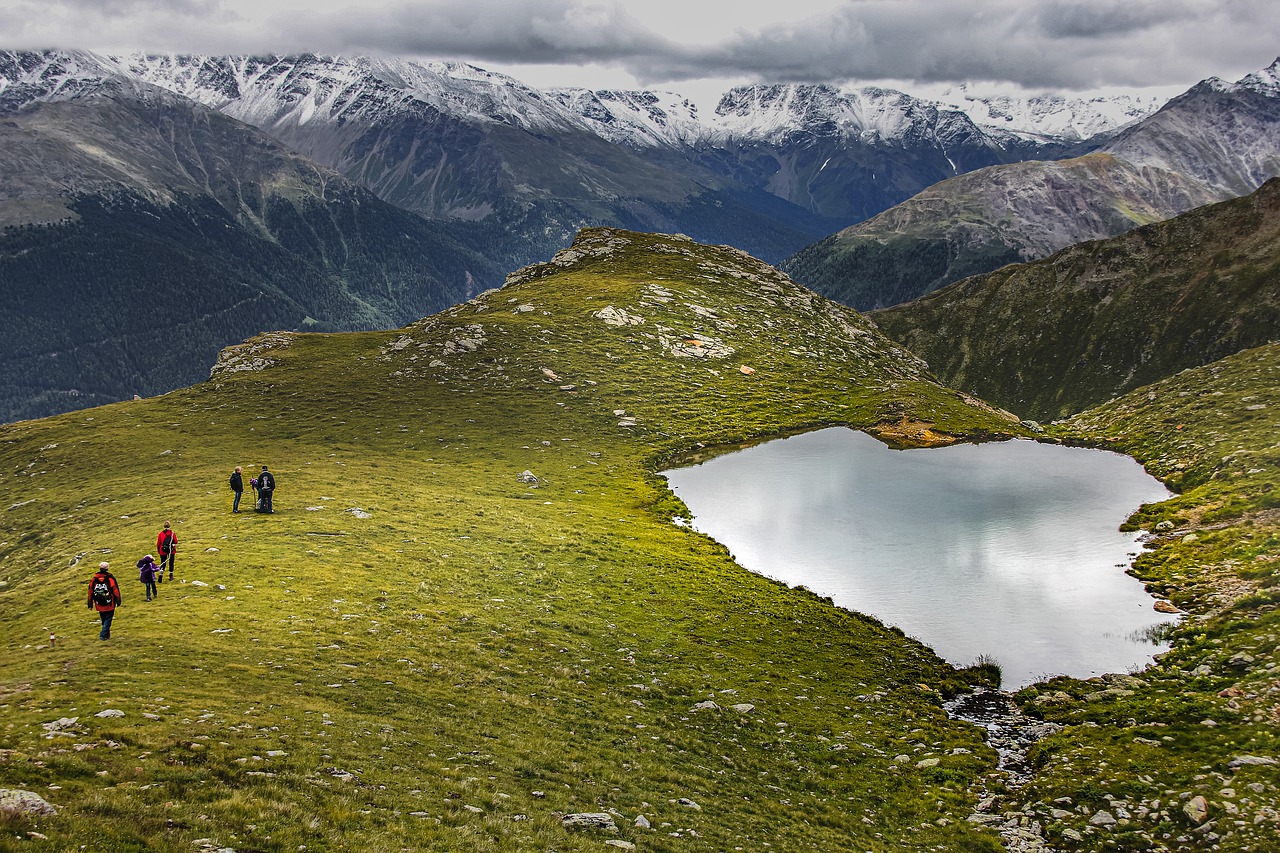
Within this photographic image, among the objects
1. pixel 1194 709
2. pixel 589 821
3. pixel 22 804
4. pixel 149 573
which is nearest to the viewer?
pixel 22 804

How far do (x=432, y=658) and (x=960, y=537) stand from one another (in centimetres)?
3931

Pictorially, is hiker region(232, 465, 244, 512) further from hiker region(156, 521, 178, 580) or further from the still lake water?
the still lake water

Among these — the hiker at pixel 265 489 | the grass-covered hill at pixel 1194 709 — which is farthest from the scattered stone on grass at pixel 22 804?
the hiker at pixel 265 489

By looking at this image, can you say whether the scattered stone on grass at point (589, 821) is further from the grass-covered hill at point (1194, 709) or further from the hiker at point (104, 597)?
the hiker at point (104, 597)

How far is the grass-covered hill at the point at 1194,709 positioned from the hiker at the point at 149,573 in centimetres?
3796

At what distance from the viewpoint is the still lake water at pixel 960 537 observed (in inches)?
1698

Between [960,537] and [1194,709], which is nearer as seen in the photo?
[1194,709]

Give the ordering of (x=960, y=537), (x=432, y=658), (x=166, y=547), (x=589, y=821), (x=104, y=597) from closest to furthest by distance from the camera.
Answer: (x=589, y=821), (x=104, y=597), (x=432, y=658), (x=166, y=547), (x=960, y=537)

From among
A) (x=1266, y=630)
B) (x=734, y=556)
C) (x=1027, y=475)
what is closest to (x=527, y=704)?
(x=734, y=556)

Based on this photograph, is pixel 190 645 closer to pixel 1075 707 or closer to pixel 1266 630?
pixel 1075 707

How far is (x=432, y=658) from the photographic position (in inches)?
1341

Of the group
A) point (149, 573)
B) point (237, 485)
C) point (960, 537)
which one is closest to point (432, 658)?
point (149, 573)

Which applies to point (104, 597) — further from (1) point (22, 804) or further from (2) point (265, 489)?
(2) point (265, 489)

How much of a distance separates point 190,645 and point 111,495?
40.2 metres
